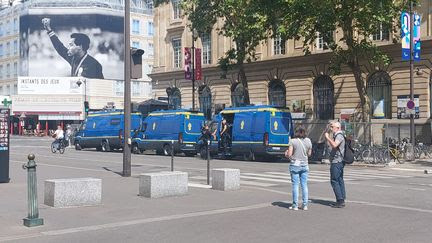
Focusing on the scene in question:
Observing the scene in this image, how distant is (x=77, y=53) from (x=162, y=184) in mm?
76230

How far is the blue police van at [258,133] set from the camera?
28156mm

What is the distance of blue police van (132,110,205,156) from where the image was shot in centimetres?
3309

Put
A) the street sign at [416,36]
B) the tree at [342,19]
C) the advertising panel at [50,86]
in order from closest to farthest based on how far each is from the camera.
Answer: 1. the tree at [342,19]
2. the street sign at [416,36]
3. the advertising panel at [50,86]

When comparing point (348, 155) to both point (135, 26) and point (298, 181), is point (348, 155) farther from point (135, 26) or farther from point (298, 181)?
point (135, 26)

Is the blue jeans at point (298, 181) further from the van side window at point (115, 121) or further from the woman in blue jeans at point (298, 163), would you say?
the van side window at point (115, 121)

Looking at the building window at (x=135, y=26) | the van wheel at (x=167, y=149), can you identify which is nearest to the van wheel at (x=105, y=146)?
the van wheel at (x=167, y=149)

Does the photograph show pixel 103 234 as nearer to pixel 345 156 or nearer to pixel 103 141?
pixel 345 156

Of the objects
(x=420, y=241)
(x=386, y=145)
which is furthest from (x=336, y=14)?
(x=420, y=241)

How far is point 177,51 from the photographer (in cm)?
5497

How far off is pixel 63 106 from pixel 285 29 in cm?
5714

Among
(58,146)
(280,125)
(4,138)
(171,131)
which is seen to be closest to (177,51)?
(58,146)

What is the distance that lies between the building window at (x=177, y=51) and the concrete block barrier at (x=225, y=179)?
41.1 metres

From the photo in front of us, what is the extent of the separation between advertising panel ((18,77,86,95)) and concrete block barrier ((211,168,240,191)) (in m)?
70.0

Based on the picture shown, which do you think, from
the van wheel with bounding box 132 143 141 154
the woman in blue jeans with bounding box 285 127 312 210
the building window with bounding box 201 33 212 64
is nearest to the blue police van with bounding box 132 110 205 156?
the van wheel with bounding box 132 143 141 154
